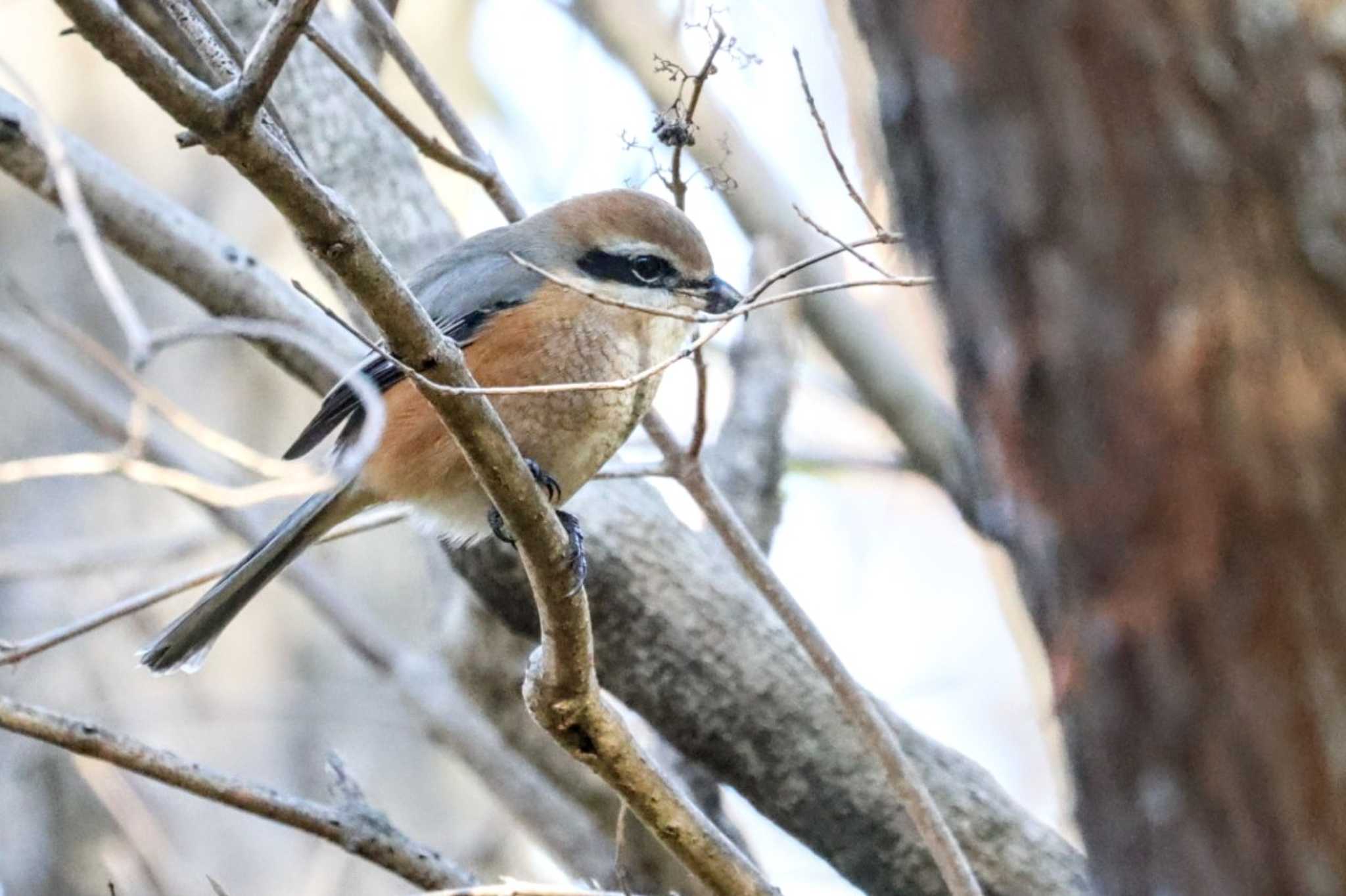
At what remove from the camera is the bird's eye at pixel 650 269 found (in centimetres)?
380

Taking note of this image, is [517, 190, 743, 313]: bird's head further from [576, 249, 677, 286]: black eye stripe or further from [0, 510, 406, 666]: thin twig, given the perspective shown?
[0, 510, 406, 666]: thin twig

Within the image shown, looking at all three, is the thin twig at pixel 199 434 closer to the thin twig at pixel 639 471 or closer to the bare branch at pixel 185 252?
the thin twig at pixel 639 471

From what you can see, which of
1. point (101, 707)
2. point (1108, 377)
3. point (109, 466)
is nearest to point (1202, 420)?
point (1108, 377)

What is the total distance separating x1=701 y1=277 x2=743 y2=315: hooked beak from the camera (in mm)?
3732

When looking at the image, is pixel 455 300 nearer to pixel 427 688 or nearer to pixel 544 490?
pixel 544 490

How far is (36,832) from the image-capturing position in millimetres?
5719

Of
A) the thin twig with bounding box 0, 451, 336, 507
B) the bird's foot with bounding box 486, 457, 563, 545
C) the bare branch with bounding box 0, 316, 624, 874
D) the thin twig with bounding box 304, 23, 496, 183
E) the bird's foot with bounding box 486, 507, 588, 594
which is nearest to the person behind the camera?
the thin twig with bounding box 0, 451, 336, 507

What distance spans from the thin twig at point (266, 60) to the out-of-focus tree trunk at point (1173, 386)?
2.60 feet

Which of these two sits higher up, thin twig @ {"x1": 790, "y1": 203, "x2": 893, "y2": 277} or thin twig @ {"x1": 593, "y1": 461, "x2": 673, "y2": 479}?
thin twig @ {"x1": 790, "y1": 203, "x2": 893, "y2": 277}

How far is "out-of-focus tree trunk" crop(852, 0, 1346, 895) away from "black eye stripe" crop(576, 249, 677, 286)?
97.1 inches

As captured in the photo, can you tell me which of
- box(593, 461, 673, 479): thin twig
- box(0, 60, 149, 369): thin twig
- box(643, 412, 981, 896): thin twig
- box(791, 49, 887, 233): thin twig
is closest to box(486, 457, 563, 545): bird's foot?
box(593, 461, 673, 479): thin twig

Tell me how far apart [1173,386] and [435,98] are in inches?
96.4

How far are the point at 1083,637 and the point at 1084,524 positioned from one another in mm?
95

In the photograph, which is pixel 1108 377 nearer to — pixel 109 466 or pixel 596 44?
pixel 109 466
